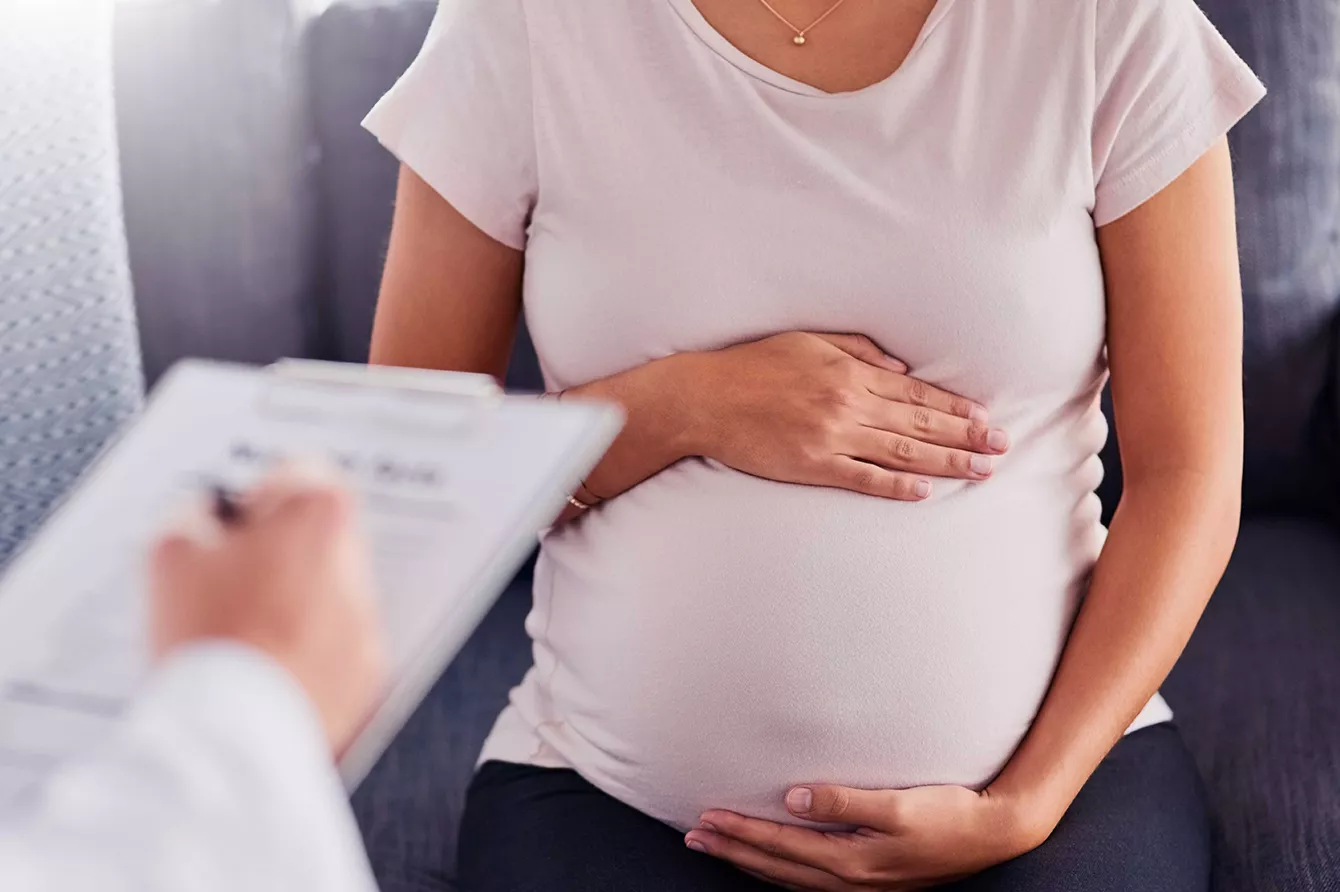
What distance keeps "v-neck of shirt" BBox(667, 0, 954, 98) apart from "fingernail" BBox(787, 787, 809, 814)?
1.62 ft

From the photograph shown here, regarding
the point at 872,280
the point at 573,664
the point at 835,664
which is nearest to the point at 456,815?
the point at 573,664

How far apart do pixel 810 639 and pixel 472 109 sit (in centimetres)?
47

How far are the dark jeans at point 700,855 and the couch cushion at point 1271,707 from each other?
85 mm

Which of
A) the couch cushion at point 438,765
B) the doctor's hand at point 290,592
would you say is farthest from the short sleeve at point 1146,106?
the couch cushion at point 438,765

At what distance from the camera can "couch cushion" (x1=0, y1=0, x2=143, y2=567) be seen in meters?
1.19

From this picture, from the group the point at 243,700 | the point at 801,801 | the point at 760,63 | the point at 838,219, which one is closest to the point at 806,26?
the point at 760,63

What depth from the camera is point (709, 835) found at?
0.87 metres

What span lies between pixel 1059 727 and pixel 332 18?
1.06 meters

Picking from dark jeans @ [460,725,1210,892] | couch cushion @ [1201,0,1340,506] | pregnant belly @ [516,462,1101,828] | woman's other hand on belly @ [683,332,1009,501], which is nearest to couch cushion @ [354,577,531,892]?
dark jeans @ [460,725,1210,892]

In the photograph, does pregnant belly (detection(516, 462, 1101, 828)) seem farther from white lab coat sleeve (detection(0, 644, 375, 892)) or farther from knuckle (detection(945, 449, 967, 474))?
white lab coat sleeve (detection(0, 644, 375, 892))

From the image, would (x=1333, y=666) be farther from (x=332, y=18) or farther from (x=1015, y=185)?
(x=332, y=18)

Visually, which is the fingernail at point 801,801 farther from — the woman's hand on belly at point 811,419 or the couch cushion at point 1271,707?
the couch cushion at point 1271,707

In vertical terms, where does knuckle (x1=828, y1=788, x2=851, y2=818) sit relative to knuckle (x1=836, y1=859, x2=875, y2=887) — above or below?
above

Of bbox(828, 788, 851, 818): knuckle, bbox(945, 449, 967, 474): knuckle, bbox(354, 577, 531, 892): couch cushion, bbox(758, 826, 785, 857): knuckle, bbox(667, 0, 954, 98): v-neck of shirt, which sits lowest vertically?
bbox(354, 577, 531, 892): couch cushion
